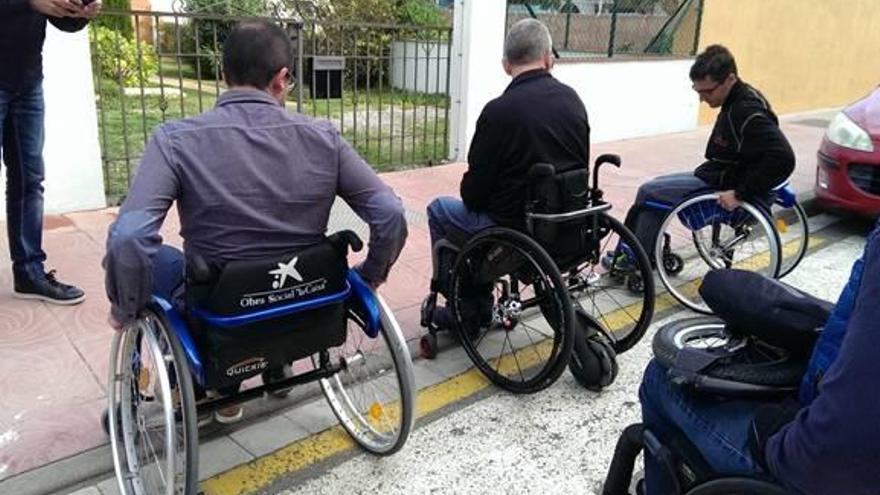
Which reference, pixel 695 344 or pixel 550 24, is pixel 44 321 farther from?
pixel 550 24

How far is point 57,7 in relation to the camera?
3.12 metres

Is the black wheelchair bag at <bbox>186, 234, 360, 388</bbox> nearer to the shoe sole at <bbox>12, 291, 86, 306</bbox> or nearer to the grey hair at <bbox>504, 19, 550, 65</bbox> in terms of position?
the grey hair at <bbox>504, 19, 550, 65</bbox>

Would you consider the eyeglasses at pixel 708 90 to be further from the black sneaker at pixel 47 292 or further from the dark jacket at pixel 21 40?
the black sneaker at pixel 47 292

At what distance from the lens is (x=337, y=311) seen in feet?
7.67

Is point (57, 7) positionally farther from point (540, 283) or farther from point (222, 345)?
point (540, 283)

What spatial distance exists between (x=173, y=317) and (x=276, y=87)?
28.8 inches

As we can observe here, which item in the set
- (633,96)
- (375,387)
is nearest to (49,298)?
(375,387)

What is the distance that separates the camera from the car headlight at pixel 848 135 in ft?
17.4

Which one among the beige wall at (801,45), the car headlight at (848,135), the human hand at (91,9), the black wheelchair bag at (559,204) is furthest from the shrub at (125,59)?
the beige wall at (801,45)

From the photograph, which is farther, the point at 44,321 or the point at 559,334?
the point at 44,321

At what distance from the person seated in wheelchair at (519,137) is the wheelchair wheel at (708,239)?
115cm

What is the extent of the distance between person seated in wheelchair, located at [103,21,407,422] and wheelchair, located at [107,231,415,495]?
59mm

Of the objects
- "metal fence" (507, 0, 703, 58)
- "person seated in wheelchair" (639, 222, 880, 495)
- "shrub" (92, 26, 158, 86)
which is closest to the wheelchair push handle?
"person seated in wheelchair" (639, 222, 880, 495)

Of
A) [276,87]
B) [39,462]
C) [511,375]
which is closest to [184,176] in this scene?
[276,87]
